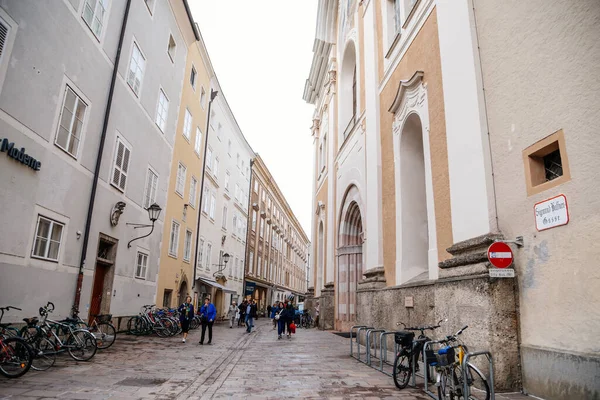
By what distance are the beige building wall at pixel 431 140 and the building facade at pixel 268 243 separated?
27.4 meters

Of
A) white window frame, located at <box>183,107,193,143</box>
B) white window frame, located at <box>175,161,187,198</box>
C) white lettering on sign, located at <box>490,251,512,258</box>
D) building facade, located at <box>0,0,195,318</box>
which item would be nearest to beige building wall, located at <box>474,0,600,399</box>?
white lettering on sign, located at <box>490,251,512,258</box>

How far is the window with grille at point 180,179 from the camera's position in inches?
820

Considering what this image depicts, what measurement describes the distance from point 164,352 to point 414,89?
9.66 metres

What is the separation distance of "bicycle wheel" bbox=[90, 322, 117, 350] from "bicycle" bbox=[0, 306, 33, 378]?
372cm

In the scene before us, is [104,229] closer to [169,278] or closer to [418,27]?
[169,278]

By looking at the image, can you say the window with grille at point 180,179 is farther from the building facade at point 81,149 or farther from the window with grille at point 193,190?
the building facade at point 81,149

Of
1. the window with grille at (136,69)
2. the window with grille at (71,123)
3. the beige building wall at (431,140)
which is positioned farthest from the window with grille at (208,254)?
the beige building wall at (431,140)

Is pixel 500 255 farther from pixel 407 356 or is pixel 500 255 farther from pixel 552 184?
pixel 407 356

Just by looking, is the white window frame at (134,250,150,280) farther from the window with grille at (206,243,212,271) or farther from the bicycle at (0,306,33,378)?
the window with grille at (206,243,212,271)

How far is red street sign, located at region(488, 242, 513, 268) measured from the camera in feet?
19.7

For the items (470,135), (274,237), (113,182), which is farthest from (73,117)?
(274,237)


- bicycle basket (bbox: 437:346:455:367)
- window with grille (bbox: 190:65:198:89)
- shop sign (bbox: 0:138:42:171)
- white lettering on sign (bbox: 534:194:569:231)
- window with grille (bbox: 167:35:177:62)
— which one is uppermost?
window with grille (bbox: 190:65:198:89)

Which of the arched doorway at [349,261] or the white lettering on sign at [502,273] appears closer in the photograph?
the white lettering on sign at [502,273]

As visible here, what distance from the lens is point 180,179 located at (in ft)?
69.5
